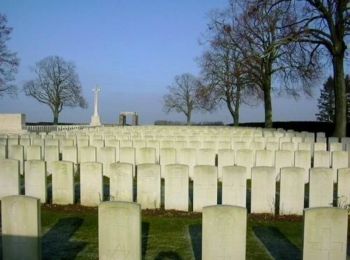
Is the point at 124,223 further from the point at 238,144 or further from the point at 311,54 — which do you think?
the point at 311,54

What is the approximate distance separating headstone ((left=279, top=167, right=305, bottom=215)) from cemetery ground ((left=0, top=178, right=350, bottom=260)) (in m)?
0.18

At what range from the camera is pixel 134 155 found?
1184 cm

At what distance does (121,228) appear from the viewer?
4.54 meters

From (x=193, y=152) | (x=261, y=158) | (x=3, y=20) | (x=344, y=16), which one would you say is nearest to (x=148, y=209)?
(x=193, y=152)

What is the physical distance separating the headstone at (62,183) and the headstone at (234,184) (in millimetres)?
2817

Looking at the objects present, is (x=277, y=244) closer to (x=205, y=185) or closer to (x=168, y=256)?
(x=168, y=256)

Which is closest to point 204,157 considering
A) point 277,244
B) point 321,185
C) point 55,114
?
point 321,185

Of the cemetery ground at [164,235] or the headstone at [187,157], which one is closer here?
the cemetery ground at [164,235]

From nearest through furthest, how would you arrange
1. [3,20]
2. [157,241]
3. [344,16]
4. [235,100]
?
[157,241]
[344,16]
[3,20]
[235,100]

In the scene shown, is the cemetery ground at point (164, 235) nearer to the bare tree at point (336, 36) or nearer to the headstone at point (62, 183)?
the headstone at point (62, 183)

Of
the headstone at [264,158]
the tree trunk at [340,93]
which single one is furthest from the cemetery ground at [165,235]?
the tree trunk at [340,93]

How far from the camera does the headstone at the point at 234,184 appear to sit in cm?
771

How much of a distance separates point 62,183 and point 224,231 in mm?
4806

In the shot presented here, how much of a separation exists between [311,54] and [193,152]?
13193mm
